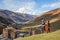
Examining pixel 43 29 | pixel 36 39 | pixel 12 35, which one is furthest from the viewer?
pixel 12 35

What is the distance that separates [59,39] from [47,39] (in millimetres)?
1551

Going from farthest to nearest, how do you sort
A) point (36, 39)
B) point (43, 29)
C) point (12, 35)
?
point (12, 35), point (43, 29), point (36, 39)

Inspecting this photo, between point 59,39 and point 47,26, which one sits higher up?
point 47,26

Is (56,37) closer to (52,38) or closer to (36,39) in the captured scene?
(52,38)

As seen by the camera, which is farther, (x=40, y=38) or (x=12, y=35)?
(x=12, y=35)

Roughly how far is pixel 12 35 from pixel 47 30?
69.0 feet

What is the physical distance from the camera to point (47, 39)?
75.9 ft

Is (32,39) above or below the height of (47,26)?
below

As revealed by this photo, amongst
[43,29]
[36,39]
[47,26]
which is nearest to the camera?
[36,39]

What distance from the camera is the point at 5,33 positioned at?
51188mm

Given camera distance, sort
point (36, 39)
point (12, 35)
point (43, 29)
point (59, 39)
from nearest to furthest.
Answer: point (59, 39) < point (36, 39) < point (43, 29) < point (12, 35)

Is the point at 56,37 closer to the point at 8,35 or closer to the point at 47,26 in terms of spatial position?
the point at 47,26

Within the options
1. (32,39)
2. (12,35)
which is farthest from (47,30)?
(12,35)

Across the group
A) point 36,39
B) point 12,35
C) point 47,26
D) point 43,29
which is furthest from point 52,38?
point 12,35
